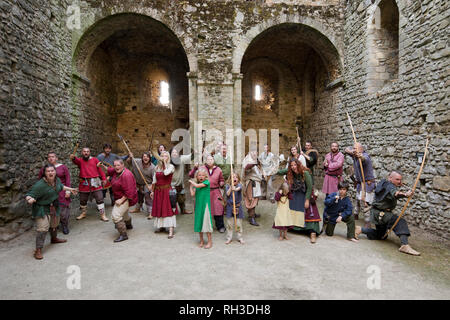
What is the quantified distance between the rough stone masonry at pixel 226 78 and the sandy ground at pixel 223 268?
140cm

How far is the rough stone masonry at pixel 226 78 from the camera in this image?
483 cm

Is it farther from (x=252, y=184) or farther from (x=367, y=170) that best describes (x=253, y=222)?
(x=367, y=170)

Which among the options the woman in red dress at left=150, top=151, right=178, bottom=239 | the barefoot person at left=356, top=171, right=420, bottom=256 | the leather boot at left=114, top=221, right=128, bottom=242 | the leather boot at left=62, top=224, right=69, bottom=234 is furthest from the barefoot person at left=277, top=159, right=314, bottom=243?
the leather boot at left=62, top=224, right=69, bottom=234

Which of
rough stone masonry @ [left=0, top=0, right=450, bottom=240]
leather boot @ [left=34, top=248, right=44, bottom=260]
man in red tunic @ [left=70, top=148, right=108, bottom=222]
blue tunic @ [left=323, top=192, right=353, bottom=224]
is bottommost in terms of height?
leather boot @ [left=34, top=248, right=44, bottom=260]

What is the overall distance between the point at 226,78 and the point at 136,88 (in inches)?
232

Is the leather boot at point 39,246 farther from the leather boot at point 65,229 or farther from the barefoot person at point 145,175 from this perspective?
the barefoot person at point 145,175

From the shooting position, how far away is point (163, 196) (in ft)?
15.9

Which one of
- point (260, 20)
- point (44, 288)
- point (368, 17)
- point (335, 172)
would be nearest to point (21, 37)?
point (44, 288)

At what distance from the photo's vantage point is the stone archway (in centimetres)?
971

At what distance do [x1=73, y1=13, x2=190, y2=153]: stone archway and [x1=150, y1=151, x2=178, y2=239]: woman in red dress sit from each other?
523 centimetres

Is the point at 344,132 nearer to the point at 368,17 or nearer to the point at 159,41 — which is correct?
the point at 368,17

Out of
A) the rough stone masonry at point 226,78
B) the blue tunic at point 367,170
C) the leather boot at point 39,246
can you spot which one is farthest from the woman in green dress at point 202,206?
the rough stone masonry at point 226,78

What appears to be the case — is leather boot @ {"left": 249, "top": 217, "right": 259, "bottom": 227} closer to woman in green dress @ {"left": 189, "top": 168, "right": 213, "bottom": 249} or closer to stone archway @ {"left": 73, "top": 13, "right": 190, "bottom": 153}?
woman in green dress @ {"left": 189, "top": 168, "right": 213, "bottom": 249}

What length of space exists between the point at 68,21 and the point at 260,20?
5653 mm
